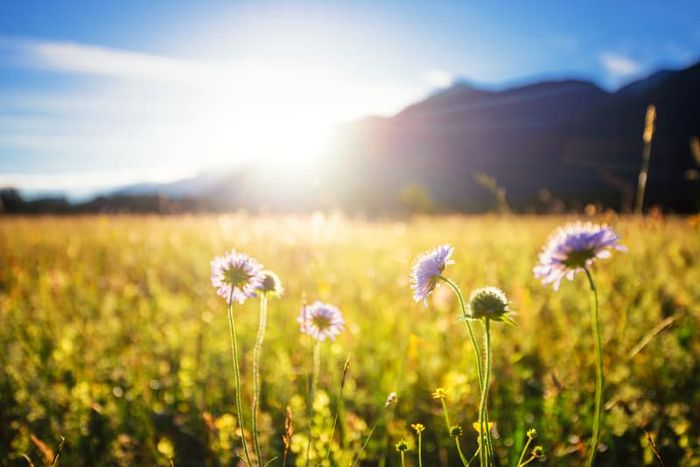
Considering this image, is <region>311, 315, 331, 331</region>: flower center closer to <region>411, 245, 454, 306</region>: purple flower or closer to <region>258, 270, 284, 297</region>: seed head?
<region>258, 270, 284, 297</region>: seed head

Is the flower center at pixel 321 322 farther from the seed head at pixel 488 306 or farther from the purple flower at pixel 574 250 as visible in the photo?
the purple flower at pixel 574 250

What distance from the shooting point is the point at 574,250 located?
2.99 ft

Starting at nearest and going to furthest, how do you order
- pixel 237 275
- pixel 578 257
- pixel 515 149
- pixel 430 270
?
pixel 578 257 → pixel 430 270 → pixel 237 275 → pixel 515 149

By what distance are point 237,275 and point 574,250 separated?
0.75 metres

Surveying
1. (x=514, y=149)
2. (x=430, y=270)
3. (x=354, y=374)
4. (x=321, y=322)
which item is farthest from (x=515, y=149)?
(x=430, y=270)

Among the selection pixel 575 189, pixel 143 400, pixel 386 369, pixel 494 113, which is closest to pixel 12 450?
pixel 143 400

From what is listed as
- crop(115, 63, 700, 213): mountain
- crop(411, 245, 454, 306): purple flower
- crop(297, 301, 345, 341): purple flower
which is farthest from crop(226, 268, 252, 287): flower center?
crop(115, 63, 700, 213): mountain

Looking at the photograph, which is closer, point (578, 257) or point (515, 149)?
point (578, 257)

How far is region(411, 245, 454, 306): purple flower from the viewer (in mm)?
1021

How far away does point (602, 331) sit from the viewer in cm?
292

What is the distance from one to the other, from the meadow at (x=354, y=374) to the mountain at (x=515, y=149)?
3221cm

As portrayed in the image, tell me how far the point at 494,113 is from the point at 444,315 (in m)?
104

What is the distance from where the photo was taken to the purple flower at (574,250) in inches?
35.4

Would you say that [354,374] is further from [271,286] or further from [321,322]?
[271,286]
